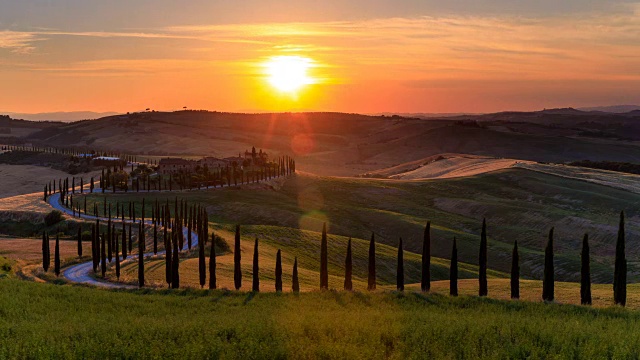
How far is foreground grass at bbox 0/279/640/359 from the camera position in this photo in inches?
1046

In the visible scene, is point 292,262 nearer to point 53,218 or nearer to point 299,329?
point 299,329

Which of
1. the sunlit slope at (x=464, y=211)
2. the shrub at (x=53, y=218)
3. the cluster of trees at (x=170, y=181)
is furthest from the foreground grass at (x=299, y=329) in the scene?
the cluster of trees at (x=170, y=181)

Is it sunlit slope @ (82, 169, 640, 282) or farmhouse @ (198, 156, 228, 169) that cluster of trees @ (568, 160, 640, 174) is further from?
farmhouse @ (198, 156, 228, 169)

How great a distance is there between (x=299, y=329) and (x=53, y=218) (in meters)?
77.3

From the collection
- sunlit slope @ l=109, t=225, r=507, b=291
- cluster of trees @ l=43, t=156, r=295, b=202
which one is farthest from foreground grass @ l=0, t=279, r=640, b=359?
cluster of trees @ l=43, t=156, r=295, b=202

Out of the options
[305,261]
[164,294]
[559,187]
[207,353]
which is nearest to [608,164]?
[559,187]

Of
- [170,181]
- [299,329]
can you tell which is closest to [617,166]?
[170,181]

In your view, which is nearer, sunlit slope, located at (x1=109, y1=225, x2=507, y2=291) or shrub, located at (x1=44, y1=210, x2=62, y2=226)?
sunlit slope, located at (x1=109, y1=225, x2=507, y2=291)

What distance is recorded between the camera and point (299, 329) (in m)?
29.5

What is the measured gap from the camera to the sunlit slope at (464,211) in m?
90.8

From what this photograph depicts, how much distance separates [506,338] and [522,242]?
73.9 metres

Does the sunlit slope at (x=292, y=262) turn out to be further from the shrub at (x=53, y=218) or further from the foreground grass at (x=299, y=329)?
the shrub at (x=53, y=218)

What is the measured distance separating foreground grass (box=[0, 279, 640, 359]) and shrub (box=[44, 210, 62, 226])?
59.4 m

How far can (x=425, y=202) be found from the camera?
131 m
